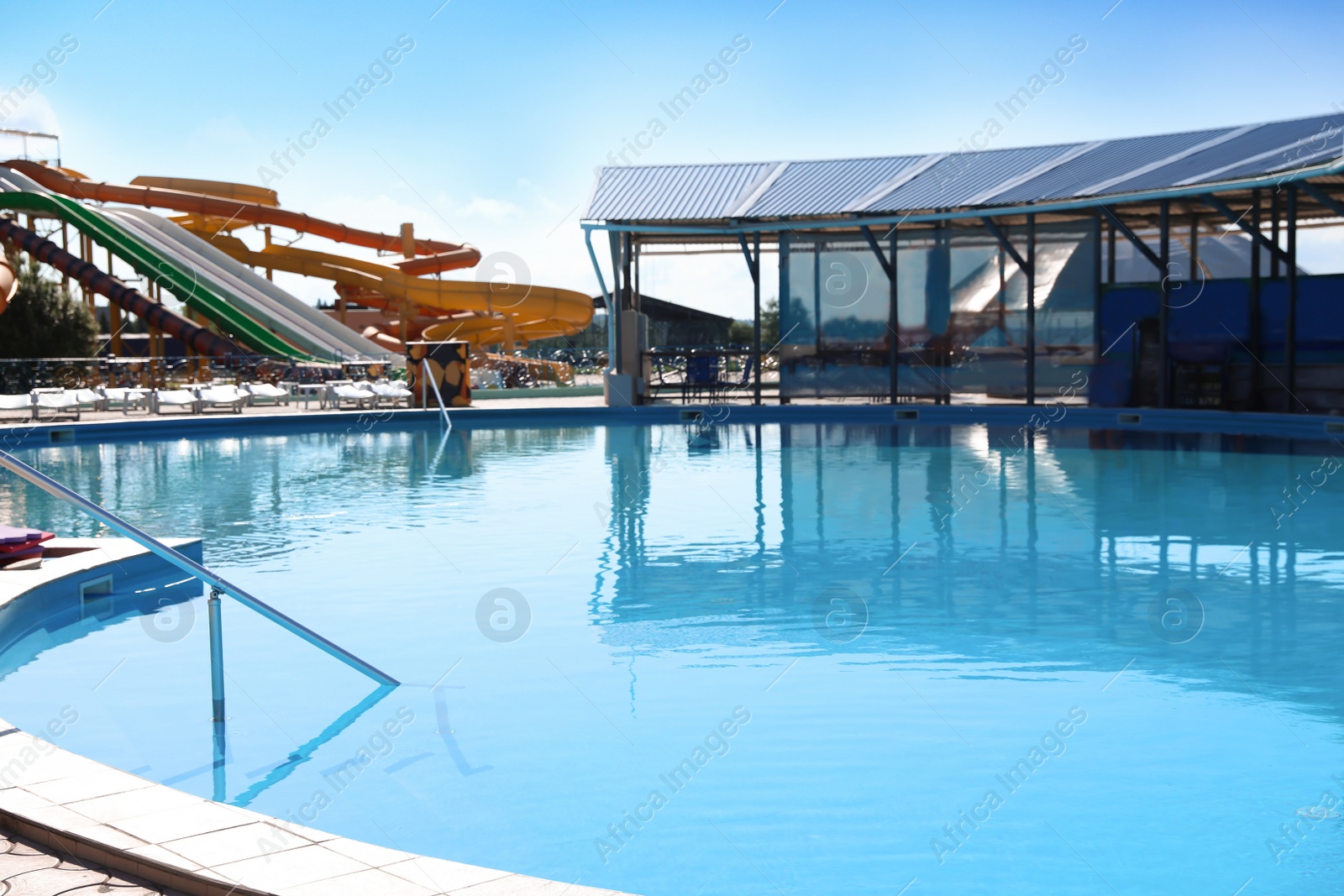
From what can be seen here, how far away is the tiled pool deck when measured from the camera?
7.87ft

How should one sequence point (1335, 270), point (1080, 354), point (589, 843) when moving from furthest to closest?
point (1080, 354), point (1335, 270), point (589, 843)

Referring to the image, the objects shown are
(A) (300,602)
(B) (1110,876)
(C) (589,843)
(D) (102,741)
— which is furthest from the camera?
(A) (300,602)

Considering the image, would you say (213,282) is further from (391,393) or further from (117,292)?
(391,393)

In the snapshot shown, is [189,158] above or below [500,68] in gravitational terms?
above

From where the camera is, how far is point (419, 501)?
9.59 metres

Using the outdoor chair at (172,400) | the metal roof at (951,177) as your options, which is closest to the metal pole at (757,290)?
the metal roof at (951,177)

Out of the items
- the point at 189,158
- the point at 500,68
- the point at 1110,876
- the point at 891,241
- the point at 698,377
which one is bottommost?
the point at 1110,876

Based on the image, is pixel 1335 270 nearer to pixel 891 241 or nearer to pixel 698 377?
pixel 891 241

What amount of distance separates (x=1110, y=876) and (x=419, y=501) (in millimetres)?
7271

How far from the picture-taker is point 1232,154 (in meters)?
14.8

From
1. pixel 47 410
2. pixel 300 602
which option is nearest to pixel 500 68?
pixel 47 410

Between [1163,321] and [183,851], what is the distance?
50.7 feet

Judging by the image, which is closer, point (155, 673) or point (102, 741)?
point (102, 741)

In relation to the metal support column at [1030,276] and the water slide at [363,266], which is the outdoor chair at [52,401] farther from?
the water slide at [363,266]
